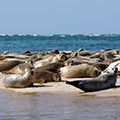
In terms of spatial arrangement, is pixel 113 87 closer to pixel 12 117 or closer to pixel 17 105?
pixel 17 105

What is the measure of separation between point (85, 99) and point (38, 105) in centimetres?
81

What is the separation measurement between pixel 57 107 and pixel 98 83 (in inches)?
57.3

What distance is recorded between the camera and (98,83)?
20.5ft

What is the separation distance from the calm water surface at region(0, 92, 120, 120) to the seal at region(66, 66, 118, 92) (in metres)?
0.22

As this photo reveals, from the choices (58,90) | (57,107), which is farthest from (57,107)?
(58,90)

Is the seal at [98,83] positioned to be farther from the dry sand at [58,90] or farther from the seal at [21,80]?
the seal at [21,80]

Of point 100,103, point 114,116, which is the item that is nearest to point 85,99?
point 100,103

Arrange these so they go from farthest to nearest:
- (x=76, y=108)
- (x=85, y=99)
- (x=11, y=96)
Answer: (x=11, y=96)
(x=85, y=99)
(x=76, y=108)

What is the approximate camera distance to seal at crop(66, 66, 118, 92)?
6.07 meters

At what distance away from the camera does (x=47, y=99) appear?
5.73 meters

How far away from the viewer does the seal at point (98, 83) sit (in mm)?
Result: 6075

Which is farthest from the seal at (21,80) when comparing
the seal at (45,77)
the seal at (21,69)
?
the seal at (21,69)

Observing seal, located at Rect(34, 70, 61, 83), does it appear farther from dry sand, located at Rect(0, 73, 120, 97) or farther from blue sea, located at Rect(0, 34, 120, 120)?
blue sea, located at Rect(0, 34, 120, 120)

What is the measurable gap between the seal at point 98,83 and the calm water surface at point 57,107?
217 mm
